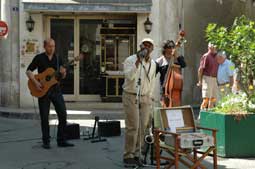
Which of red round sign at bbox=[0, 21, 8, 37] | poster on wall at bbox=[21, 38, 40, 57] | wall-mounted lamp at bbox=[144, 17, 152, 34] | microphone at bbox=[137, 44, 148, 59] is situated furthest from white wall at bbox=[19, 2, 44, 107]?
microphone at bbox=[137, 44, 148, 59]

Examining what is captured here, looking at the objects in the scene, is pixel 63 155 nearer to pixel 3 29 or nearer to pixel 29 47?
pixel 3 29

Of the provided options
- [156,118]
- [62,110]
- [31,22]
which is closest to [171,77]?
[156,118]

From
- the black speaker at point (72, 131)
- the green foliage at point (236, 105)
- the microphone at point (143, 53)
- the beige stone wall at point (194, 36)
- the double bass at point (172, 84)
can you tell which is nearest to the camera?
the microphone at point (143, 53)

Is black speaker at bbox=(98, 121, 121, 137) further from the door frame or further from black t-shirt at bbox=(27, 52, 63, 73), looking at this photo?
the door frame

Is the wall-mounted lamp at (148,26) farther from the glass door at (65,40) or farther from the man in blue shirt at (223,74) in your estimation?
the man in blue shirt at (223,74)

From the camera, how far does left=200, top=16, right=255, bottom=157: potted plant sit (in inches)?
317

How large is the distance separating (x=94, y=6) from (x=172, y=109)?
826 cm

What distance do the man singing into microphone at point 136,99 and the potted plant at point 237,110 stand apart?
136 centimetres

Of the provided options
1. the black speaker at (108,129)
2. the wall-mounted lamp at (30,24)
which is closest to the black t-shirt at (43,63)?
the black speaker at (108,129)

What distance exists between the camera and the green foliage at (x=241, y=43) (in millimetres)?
8102

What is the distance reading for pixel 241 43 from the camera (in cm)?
812

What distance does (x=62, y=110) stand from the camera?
29.6 ft

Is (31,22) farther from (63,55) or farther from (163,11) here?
(163,11)

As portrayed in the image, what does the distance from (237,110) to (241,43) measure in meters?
1.08
